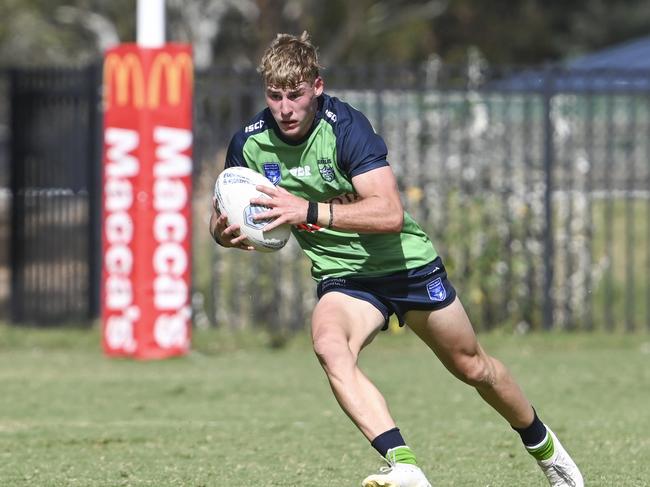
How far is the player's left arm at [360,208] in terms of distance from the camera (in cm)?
564

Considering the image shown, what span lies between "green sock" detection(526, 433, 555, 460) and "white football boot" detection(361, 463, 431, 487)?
1240mm

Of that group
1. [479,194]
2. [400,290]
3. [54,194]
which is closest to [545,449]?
[400,290]

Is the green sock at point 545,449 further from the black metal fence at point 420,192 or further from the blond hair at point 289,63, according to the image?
the black metal fence at point 420,192

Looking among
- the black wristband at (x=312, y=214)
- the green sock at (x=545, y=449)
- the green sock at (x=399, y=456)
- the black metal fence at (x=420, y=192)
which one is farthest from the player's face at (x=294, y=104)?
the black metal fence at (x=420, y=192)

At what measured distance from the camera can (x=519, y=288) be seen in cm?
1415

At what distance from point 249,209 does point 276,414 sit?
3962 millimetres

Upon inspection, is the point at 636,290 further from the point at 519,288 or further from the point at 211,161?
the point at 211,161

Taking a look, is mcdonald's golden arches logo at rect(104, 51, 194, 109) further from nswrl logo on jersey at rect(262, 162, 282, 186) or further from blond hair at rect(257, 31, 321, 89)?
blond hair at rect(257, 31, 321, 89)

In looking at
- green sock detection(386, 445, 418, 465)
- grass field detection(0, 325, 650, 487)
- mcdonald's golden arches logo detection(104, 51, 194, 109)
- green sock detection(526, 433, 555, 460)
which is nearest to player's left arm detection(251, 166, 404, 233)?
green sock detection(386, 445, 418, 465)

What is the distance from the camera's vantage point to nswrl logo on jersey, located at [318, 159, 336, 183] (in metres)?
5.99

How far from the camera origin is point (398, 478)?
5.23 m

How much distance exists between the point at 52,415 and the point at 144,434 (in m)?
1.24

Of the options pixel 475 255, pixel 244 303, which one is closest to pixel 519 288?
pixel 475 255

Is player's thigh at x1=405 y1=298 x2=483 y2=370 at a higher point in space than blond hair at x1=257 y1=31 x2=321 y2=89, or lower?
lower
